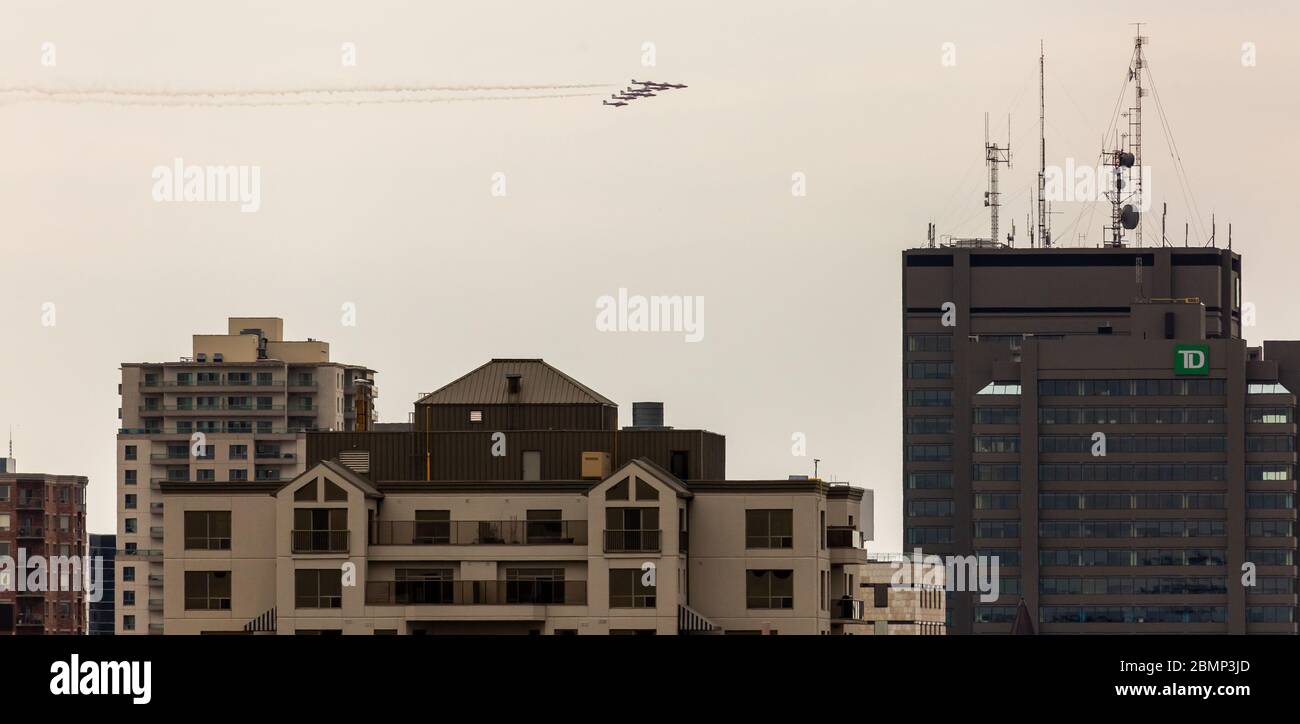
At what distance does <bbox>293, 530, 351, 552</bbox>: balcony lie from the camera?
15288 cm

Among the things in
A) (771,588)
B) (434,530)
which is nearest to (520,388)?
(434,530)

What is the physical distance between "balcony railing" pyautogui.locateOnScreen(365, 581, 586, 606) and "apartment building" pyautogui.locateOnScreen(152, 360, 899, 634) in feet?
0.27

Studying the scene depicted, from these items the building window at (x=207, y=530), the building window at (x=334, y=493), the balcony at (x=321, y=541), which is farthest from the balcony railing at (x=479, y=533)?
the building window at (x=207, y=530)

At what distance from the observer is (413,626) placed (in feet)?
497

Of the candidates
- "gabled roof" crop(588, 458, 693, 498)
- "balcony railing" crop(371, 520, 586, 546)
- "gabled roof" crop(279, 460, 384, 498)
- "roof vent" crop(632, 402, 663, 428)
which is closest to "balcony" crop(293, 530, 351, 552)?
"balcony railing" crop(371, 520, 586, 546)

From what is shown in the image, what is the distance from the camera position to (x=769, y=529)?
155 metres

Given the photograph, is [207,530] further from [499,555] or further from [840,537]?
[840,537]

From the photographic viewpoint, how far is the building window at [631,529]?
152 metres

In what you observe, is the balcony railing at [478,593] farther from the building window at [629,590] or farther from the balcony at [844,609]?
the balcony at [844,609]

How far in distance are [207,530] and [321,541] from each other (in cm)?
800

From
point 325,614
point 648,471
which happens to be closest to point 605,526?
point 648,471

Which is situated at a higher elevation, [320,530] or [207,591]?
[320,530]

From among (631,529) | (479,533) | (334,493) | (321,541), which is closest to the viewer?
(631,529)
